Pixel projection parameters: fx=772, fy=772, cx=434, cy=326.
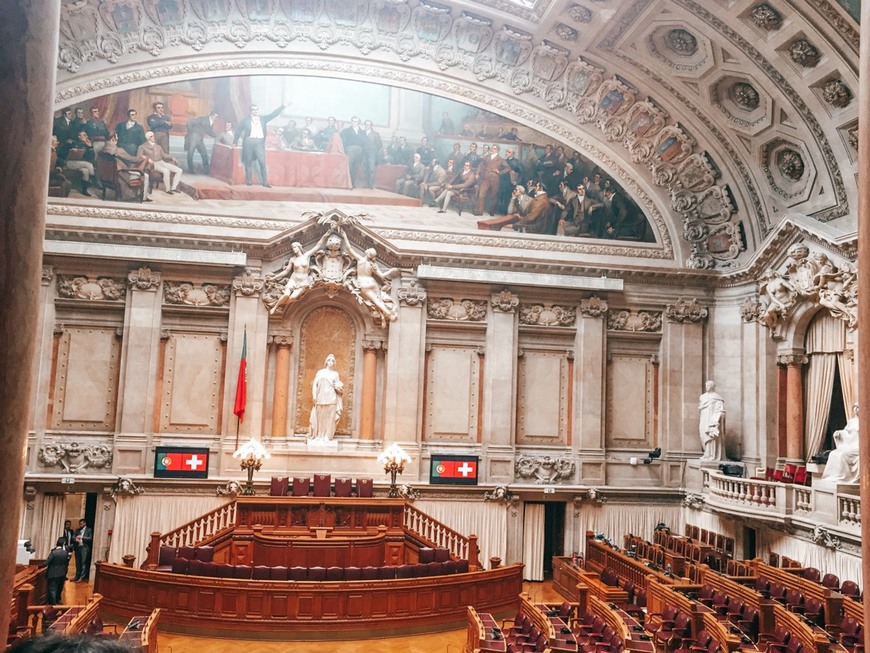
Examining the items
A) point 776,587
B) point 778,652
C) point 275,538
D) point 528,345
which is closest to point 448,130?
point 528,345

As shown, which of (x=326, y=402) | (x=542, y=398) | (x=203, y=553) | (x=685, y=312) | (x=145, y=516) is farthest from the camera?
(x=685, y=312)

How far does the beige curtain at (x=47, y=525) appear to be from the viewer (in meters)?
19.2

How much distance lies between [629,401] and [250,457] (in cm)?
1099

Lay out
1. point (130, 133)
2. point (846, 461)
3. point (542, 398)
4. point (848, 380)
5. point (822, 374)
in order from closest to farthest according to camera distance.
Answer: point (846, 461) < point (848, 380) < point (822, 374) < point (130, 133) < point (542, 398)

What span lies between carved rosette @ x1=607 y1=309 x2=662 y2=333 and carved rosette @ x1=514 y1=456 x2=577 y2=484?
13.9ft

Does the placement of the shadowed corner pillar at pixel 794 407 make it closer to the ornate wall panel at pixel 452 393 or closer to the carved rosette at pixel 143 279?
the ornate wall panel at pixel 452 393

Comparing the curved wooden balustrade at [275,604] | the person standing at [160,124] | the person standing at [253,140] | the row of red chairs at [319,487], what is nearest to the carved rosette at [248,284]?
the person standing at [253,140]

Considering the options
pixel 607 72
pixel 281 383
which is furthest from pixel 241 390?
pixel 607 72

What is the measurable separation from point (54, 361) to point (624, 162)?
1681cm

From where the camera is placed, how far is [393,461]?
19.4 meters

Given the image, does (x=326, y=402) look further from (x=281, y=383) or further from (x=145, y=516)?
(x=145, y=516)

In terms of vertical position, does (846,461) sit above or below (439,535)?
above

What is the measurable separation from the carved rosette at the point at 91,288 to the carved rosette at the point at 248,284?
294 cm

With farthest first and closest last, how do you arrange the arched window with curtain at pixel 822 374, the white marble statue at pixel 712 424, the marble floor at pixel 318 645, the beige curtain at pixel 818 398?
1. the white marble statue at pixel 712 424
2. the beige curtain at pixel 818 398
3. the arched window with curtain at pixel 822 374
4. the marble floor at pixel 318 645
